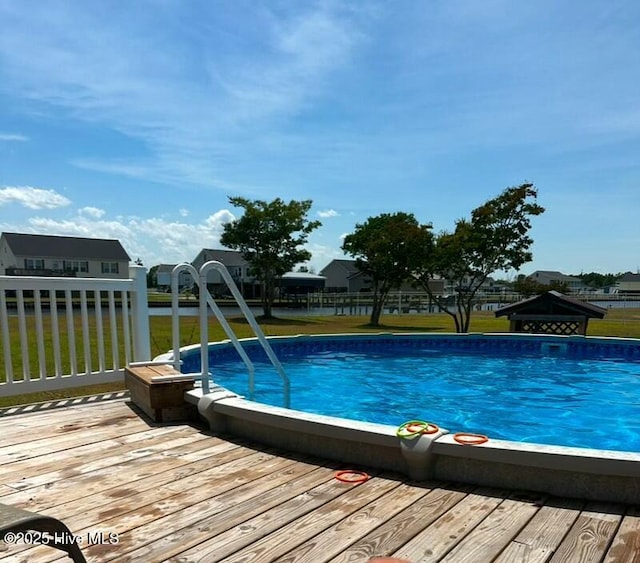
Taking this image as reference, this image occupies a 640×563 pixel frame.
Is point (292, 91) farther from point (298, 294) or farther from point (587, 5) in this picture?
point (298, 294)

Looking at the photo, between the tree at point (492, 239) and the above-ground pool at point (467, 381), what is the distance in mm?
4715

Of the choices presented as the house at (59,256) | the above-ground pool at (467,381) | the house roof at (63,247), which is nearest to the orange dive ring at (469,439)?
the above-ground pool at (467,381)

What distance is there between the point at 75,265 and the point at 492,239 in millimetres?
37610

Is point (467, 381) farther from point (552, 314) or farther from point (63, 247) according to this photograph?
point (63, 247)

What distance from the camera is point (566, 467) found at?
2.10m

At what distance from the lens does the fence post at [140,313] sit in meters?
4.30

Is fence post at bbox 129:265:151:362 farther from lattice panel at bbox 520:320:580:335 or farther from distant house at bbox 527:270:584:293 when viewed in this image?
distant house at bbox 527:270:584:293

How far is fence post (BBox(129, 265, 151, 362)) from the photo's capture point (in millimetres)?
4301

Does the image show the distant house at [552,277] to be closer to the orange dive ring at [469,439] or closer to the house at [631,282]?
the house at [631,282]

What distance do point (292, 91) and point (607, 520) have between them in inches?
317

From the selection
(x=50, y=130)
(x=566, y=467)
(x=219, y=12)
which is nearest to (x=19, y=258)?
(x=50, y=130)

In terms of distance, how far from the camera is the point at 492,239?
13977mm

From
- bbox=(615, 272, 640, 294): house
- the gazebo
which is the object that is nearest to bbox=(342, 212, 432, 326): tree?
the gazebo

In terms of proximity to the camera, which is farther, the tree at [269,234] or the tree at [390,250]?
the tree at [269,234]
